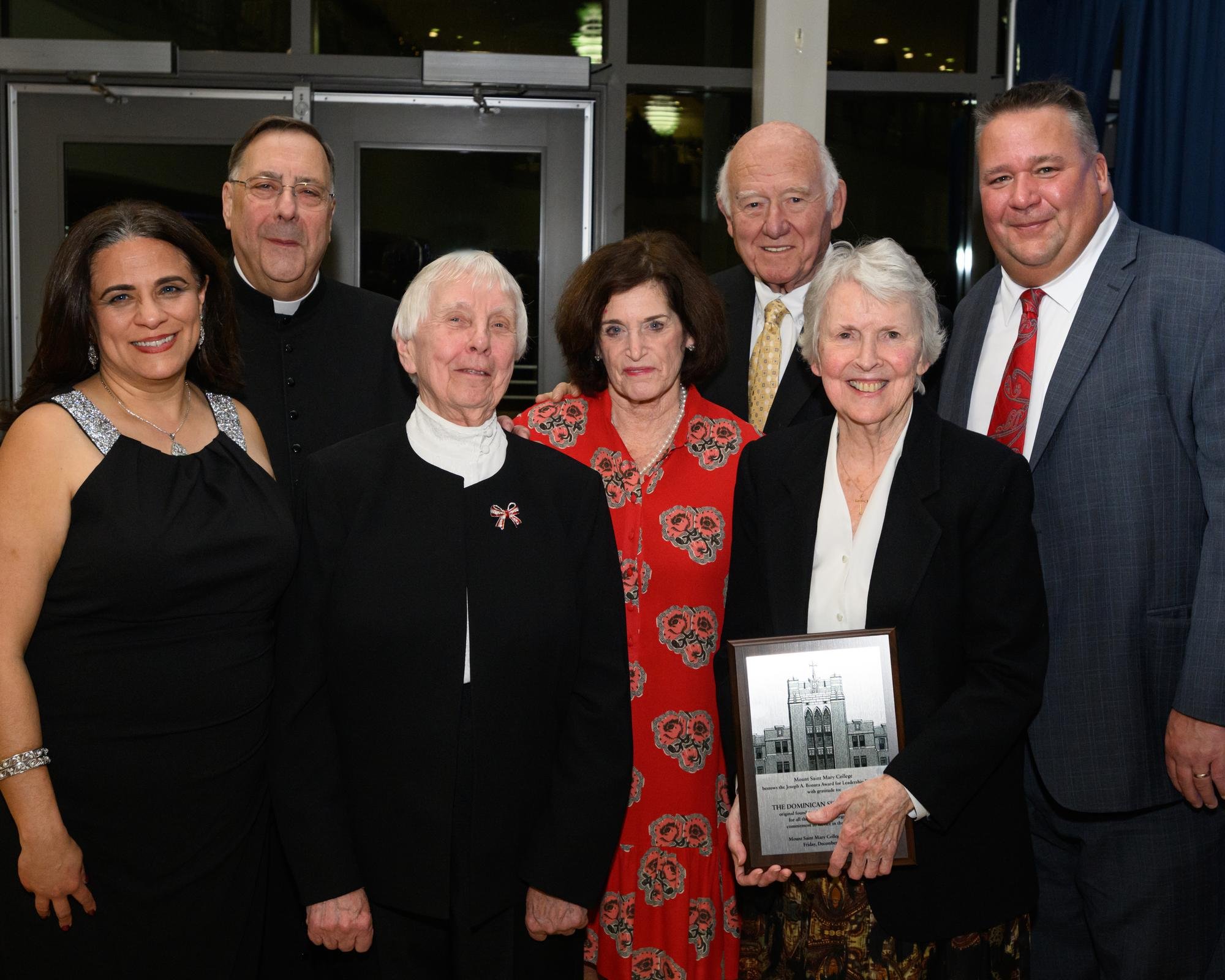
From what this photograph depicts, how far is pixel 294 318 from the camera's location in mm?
2916

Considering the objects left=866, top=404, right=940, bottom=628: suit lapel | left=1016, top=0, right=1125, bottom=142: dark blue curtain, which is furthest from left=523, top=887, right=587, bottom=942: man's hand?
left=1016, top=0, right=1125, bottom=142: dark blue curtain

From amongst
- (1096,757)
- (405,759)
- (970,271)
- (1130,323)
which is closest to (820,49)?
(970,271)

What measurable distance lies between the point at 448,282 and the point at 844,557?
0.95m

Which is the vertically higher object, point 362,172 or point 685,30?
point 685,30

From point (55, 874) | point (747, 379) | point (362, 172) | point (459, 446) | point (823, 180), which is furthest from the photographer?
point (362, 172)

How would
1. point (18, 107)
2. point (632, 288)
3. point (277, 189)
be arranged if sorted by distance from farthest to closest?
point (18, 107) < point (277, 189) < point (632, 288)

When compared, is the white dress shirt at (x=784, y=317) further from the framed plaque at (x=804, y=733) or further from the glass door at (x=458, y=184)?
the glass door at (x=458, y=184)

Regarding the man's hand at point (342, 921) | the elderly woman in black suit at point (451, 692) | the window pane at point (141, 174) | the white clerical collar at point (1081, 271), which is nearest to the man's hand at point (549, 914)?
the elderly woman in black suit at point (451, 692)

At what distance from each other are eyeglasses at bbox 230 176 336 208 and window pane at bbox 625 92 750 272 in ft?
8.06

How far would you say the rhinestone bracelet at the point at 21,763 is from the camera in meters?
1.97

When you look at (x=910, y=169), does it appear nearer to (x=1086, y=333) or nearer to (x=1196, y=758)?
(x=1086, y=333)

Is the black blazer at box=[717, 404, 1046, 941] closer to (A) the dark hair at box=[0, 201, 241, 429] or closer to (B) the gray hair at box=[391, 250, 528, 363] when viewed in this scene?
(B) the gray hair at box=[391, 250, 528, 363]

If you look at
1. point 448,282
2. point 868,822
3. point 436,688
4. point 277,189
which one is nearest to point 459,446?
point 448,282

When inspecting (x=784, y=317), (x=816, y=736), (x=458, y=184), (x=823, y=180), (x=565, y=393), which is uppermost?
(x=458, y=184)
